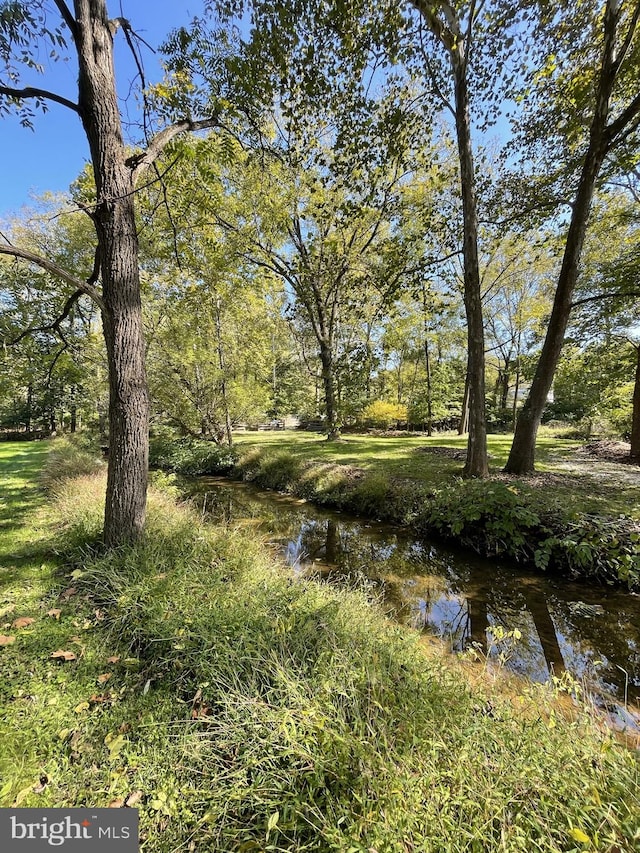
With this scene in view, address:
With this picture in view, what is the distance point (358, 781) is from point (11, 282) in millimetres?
6477

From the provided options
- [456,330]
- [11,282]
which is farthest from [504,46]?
[456,330]

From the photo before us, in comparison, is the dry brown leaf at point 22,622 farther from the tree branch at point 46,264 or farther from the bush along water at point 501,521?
the bush along water at point 501,521

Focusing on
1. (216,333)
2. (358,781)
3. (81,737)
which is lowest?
(81,737)

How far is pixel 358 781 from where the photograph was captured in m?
1.55

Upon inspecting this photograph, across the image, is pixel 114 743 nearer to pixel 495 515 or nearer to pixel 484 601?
pixel 484 601

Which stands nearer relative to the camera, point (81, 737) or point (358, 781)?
point (358, 781)

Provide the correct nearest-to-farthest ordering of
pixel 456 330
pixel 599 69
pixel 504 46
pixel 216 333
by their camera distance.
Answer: pixel 504 46 < pixel 599 69 < pixel 216 333 < pixel 456 330

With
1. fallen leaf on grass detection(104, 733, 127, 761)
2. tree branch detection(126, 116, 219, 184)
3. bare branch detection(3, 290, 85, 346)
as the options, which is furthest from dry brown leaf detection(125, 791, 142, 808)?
tree branch detection(126, 116, 219, 184)

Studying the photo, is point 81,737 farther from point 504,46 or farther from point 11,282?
point 504,46

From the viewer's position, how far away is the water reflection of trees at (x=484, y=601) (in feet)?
11.6

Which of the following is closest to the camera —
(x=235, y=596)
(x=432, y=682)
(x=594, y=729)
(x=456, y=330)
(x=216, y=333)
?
(x=594, y=729)

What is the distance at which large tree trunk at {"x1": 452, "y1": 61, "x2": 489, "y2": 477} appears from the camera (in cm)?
638

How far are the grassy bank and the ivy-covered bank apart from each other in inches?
104

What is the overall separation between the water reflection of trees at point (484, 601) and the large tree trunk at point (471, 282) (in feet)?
8.35
